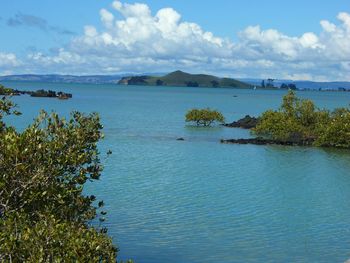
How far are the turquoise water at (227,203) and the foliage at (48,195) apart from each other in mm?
7993

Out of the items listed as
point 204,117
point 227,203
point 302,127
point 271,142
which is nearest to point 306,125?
point 302,127

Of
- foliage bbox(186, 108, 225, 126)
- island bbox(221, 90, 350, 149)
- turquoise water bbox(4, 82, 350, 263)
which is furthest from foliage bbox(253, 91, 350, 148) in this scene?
foliage bbox(186, 108, 225, 126)

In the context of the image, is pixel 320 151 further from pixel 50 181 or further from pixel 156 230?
pixel 50 181

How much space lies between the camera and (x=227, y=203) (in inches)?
1368

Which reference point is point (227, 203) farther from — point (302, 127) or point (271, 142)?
point (302, 127)

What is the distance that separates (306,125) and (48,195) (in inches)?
2302

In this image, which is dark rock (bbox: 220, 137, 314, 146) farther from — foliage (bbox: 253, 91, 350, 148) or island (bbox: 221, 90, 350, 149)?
foliage (bbox: 253, 91, 350, 148)

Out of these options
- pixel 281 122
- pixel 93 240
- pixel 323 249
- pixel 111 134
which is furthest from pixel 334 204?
pixel 111 134

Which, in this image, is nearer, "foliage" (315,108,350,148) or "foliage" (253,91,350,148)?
"foliage" (315,108,350,148)

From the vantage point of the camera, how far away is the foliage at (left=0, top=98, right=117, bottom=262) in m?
13.5

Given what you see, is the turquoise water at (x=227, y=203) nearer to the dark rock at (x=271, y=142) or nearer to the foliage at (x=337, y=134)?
the foliage at (x=337, y=134)

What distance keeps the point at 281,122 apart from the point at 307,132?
3.39m

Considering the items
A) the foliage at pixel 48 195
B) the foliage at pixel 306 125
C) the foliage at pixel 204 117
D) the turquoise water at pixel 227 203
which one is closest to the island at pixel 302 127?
the foliage at pixel 306 125

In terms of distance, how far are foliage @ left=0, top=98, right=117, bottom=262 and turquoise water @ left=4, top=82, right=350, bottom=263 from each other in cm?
799
